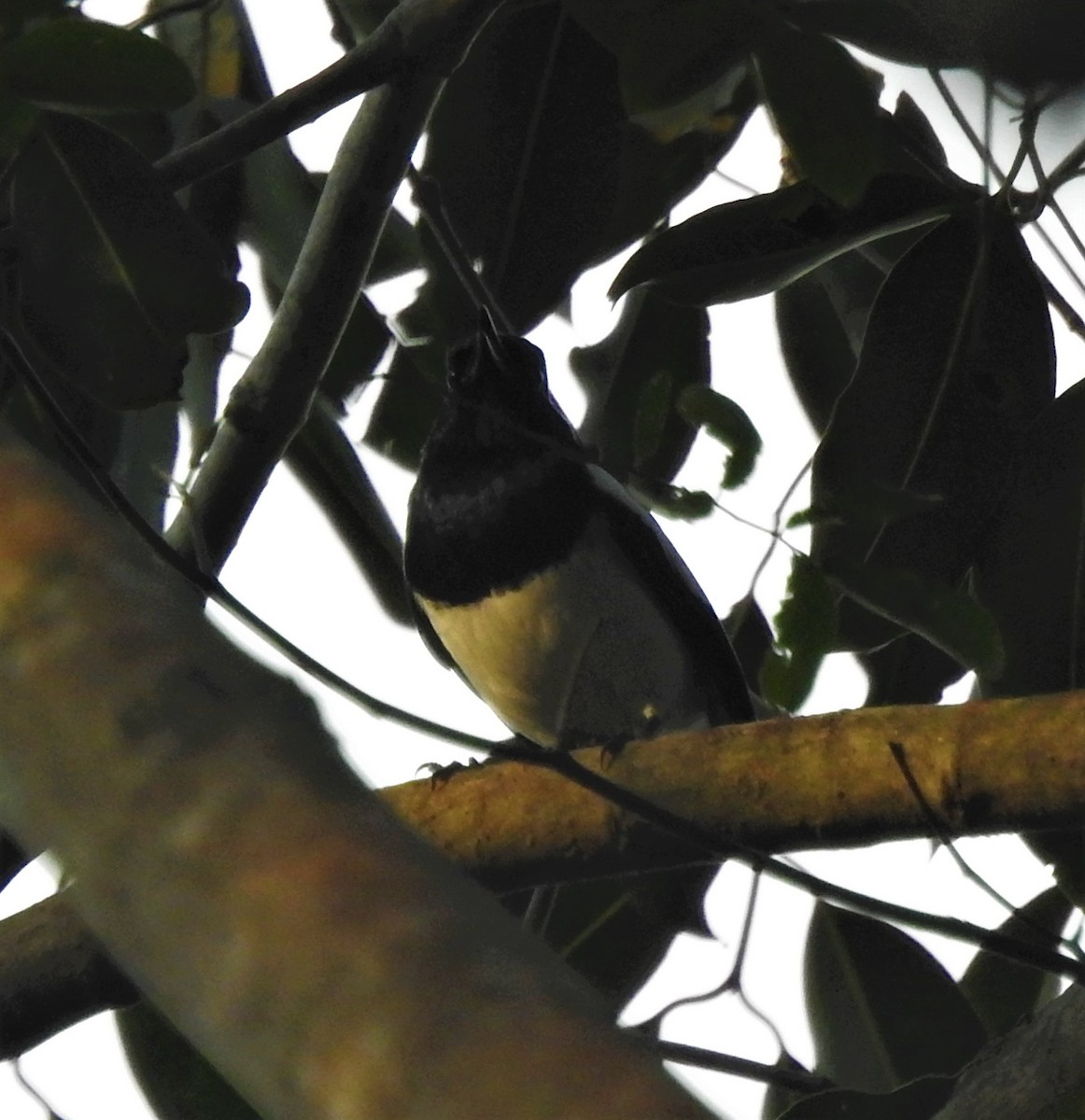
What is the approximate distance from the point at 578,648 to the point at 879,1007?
635 mm

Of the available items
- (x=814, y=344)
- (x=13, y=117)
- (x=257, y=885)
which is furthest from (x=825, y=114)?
(x=257, y=885)

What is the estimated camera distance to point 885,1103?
1420mm

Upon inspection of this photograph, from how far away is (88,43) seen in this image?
121cm

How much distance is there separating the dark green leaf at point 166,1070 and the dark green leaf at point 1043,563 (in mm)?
903

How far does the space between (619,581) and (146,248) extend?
1001mm

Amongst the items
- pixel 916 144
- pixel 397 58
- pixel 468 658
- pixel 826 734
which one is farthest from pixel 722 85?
pixel 468 658

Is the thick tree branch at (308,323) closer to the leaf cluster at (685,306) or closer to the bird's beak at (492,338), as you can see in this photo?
the leaf cluster at (685,306)

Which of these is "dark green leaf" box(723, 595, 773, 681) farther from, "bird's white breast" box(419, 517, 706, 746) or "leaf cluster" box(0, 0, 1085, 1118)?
"bird's white breast" box(419, 517, 706, 746)

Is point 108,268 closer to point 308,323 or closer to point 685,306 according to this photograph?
point 308,323

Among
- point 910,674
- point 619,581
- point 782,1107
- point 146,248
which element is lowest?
point 782,1107

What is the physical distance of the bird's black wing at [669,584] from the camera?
2.37m

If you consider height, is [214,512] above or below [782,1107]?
above

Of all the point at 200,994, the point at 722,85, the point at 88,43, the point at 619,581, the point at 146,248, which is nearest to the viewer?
the point at 200,994

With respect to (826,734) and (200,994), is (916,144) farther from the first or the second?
(200,994)
